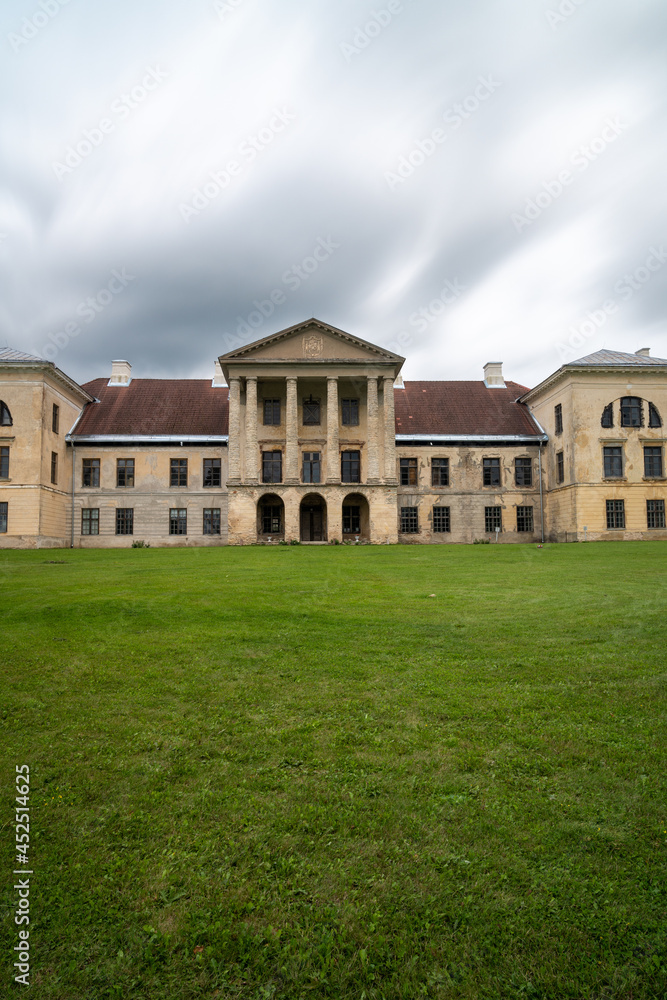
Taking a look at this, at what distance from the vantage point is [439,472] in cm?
4706

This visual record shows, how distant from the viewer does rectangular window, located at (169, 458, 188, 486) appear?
46562 mm

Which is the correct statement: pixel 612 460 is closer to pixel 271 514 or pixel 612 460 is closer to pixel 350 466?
pixel 350 466

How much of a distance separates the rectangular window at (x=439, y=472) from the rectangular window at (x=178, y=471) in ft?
64.8

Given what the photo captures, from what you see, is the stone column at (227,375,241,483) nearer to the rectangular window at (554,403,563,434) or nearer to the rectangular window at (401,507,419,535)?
the rectangular window at (401,507,419,535)

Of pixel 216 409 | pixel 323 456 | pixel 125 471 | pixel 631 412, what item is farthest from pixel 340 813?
pixel 216 409

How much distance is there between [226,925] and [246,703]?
3.14 metres

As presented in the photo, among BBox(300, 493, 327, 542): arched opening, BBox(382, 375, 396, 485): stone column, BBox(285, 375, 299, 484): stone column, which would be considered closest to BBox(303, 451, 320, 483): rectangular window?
BBox(285, 375, 299, 484): stone column

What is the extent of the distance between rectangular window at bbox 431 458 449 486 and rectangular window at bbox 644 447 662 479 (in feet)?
47.7

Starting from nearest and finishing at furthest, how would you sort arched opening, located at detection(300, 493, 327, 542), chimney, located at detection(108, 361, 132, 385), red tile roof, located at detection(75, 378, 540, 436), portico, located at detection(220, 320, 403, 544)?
portico, located at detection(220, 320, 403, 544), arched opening, located at detection(300, 493, 327, 542), red tile roof, located at detection(75, 378, 540, 436), chimney, located at detection(108, 361, 132, 385)

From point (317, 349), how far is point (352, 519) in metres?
13.3

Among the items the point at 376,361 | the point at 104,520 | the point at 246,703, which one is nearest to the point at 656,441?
the point at 376,361

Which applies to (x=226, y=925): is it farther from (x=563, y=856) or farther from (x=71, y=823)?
(x=563, y=856)

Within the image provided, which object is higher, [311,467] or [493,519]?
[311,467]

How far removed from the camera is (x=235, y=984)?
2701mm
